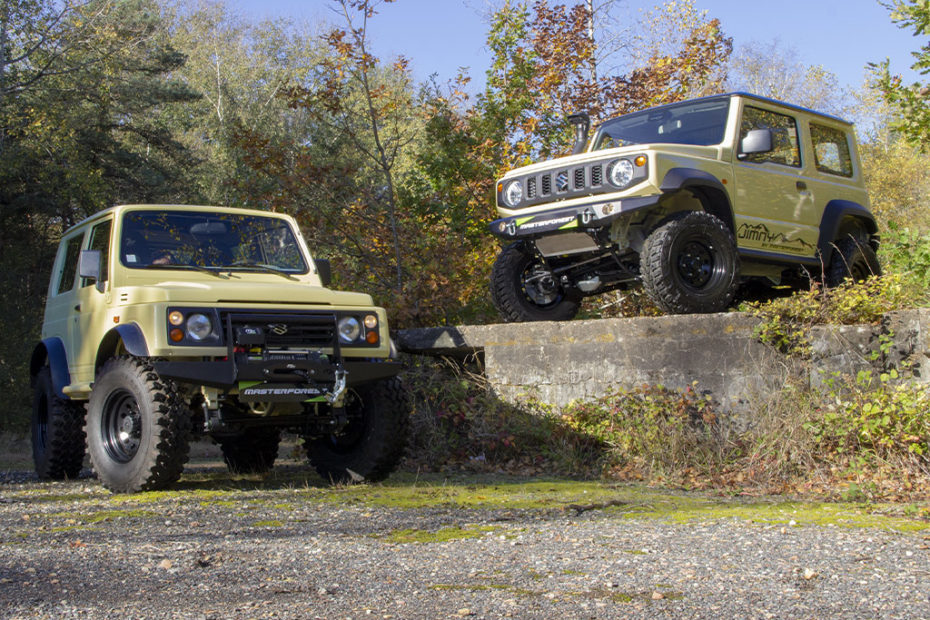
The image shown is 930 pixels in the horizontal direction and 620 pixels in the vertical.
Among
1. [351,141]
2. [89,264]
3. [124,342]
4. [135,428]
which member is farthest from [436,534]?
[351,141]

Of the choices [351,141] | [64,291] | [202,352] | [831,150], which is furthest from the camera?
[351,141]

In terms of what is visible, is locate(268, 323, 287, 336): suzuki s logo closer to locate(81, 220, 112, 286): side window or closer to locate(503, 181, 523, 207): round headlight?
locate(81, 220, 112, 286): side window

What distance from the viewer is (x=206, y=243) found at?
7496 mm

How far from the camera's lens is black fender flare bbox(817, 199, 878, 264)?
892cm

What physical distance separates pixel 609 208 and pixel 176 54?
76.2 feet

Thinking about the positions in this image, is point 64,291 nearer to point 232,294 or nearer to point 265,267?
point 265,267

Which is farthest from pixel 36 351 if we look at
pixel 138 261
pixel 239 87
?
pixel 239 87

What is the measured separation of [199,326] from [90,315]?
1474 mm

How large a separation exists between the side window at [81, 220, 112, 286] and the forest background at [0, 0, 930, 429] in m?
3.38

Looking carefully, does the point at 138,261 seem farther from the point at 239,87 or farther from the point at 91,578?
the point at 239,87

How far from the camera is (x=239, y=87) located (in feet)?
120

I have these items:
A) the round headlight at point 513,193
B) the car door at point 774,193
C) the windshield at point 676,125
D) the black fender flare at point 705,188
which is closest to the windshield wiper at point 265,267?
the round headlight at point 513,193

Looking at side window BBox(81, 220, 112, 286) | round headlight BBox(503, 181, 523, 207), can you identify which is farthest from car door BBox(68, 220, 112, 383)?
round headlight BBox(503, 181, 523, 207)

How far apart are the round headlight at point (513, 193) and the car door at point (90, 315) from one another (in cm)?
342
